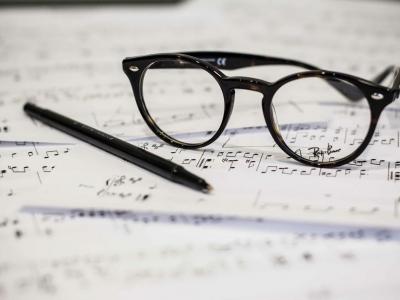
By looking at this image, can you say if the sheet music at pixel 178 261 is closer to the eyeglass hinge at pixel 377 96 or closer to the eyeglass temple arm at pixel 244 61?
the eyeglass hinge at pixel 377 96

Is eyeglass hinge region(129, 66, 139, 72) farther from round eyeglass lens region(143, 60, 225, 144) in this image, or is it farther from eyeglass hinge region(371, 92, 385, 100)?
eyeglass hinge region(371, 92, 385, 100)

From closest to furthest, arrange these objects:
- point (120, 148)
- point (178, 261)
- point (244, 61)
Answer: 1. point (178, 261)
2. point (120, 148)
3. point (244, 61)

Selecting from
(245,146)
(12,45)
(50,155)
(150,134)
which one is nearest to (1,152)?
(50,155)

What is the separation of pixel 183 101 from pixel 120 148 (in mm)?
179

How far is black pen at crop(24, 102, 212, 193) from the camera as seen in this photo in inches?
19.1

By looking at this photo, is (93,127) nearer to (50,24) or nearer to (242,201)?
(242,201)

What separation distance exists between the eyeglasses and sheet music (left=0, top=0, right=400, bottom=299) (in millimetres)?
11

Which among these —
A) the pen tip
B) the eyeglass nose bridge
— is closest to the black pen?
the pen tip

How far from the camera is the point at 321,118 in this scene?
64 cm

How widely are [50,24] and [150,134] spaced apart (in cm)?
52

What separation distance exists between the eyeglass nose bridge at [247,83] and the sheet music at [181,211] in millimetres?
66

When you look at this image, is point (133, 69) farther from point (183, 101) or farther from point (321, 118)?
point (321, 118)

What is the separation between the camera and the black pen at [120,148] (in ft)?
1.59

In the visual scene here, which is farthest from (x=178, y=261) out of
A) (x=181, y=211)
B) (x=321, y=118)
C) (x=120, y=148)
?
(x=321, y=118)
